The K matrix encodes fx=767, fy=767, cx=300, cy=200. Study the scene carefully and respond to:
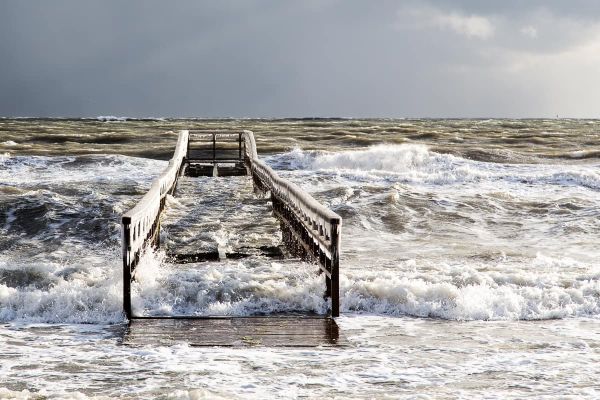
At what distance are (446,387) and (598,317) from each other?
375 cm

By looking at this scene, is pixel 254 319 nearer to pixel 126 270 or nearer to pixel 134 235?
pixel 126 270

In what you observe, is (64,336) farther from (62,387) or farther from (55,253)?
(55,253)

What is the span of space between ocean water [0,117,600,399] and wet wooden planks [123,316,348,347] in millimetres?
215

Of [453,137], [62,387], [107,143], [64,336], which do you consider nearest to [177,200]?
[64,336]

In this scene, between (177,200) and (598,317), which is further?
(177,200)

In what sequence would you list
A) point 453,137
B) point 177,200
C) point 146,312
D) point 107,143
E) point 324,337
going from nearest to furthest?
1. point 324,337
2. point 146,312
3. point 177,200
4. point 107,143
5. point 453,137

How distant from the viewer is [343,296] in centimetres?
944

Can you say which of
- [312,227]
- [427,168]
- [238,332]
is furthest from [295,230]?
[427,168]

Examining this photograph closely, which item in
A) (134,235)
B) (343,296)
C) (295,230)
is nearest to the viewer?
(134,235)

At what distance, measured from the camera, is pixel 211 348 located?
7.33 m

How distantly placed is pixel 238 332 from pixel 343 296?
1.86 meters

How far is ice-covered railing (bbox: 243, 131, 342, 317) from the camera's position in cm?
874

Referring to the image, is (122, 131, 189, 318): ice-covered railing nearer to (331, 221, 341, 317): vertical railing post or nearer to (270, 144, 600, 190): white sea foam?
(331, 221, 341, 317): vertical railing post

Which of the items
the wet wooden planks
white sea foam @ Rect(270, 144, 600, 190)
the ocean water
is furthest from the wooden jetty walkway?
white sea foam @ Rect(270, 144, 600, 190)
